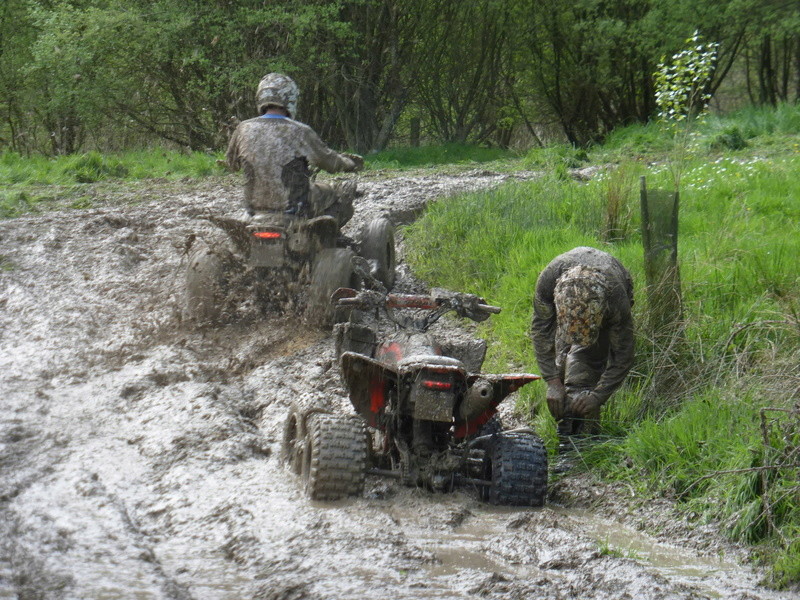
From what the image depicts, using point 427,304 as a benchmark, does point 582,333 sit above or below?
below

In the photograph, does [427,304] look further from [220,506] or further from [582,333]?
[220,506]

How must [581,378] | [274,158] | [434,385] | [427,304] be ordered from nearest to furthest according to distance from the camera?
[434,385] → [427,304] → [581,378] → [274,158]

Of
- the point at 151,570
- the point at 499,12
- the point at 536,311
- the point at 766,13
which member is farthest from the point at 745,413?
the point at 499,12

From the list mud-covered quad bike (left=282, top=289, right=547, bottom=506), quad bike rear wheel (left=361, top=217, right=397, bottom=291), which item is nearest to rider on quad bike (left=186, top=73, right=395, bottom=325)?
quad bike rear wheel (left=361, top=217, right=397, bottom=291)

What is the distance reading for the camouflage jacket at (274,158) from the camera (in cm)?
855

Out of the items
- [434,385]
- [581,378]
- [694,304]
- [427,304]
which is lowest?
[581,378]

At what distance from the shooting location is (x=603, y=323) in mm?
6254

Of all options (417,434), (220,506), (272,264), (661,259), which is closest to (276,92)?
(272,264)

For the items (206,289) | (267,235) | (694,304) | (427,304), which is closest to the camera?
(427,304)

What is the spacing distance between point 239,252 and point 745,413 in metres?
4.58

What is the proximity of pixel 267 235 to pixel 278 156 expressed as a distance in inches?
34.0

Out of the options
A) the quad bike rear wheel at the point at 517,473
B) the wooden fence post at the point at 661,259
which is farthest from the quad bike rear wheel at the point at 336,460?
the wooden fence post at the point at 661,259

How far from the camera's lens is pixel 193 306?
870cm

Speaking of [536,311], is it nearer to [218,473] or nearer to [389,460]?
[389,460]
